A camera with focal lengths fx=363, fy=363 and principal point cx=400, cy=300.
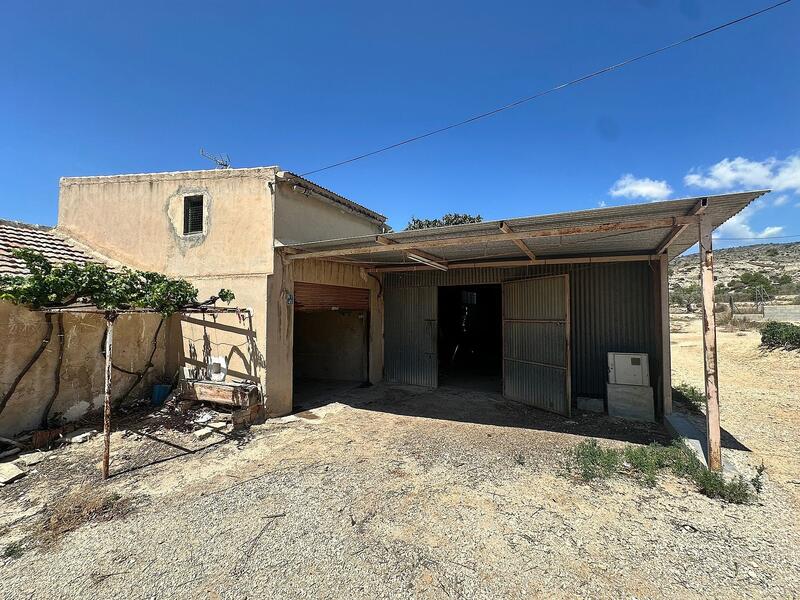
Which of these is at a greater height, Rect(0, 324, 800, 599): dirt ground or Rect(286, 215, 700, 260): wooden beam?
Rect(286, 215, 700, 260): wooden beam

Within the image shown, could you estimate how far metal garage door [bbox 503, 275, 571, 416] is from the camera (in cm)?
683

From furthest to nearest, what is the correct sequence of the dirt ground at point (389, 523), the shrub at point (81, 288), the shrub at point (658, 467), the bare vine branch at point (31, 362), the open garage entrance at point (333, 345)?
the open garage entrance at point (333, 345)
the bare vine branch at point (31, 362)
the shrub at point (81, 288)
the shrub at point (658, 467)
the dirt ground at point (389, 523)

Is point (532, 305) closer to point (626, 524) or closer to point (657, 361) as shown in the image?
point (657, 361)

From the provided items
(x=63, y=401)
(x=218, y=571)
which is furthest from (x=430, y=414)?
(x=63, y=401)

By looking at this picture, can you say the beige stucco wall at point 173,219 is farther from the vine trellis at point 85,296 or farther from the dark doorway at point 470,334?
the dark doorway at point 470,334

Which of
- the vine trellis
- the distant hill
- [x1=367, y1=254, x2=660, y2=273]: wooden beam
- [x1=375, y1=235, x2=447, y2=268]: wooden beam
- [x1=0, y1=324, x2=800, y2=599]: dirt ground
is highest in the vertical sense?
the distant hill

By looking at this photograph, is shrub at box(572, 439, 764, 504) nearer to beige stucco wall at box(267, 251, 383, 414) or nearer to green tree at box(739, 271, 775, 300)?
beige stucco wall at box(267, 251, 383, 414)

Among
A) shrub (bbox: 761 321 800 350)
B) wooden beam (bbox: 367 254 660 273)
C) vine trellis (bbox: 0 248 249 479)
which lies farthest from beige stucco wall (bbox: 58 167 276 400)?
shrub (bbox: 761 321 800 350)

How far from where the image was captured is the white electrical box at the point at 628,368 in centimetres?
656

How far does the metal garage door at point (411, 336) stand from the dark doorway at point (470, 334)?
112 centimetres

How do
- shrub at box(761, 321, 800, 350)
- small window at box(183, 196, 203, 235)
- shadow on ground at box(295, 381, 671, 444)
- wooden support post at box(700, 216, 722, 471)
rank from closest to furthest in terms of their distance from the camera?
wooden support post at box(700, 216, 722, 471), shadow on ground at box(295, 381, 671, 444), small window at box(183, 196, 203, 235), shrub at box(761, 321, 800, 350)

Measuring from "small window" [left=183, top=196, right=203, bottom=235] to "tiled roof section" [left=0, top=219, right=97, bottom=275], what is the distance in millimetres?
2133

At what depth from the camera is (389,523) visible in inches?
135

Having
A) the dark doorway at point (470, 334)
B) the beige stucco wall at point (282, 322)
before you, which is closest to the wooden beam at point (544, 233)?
the beige stucco wall at point (282, 322)
